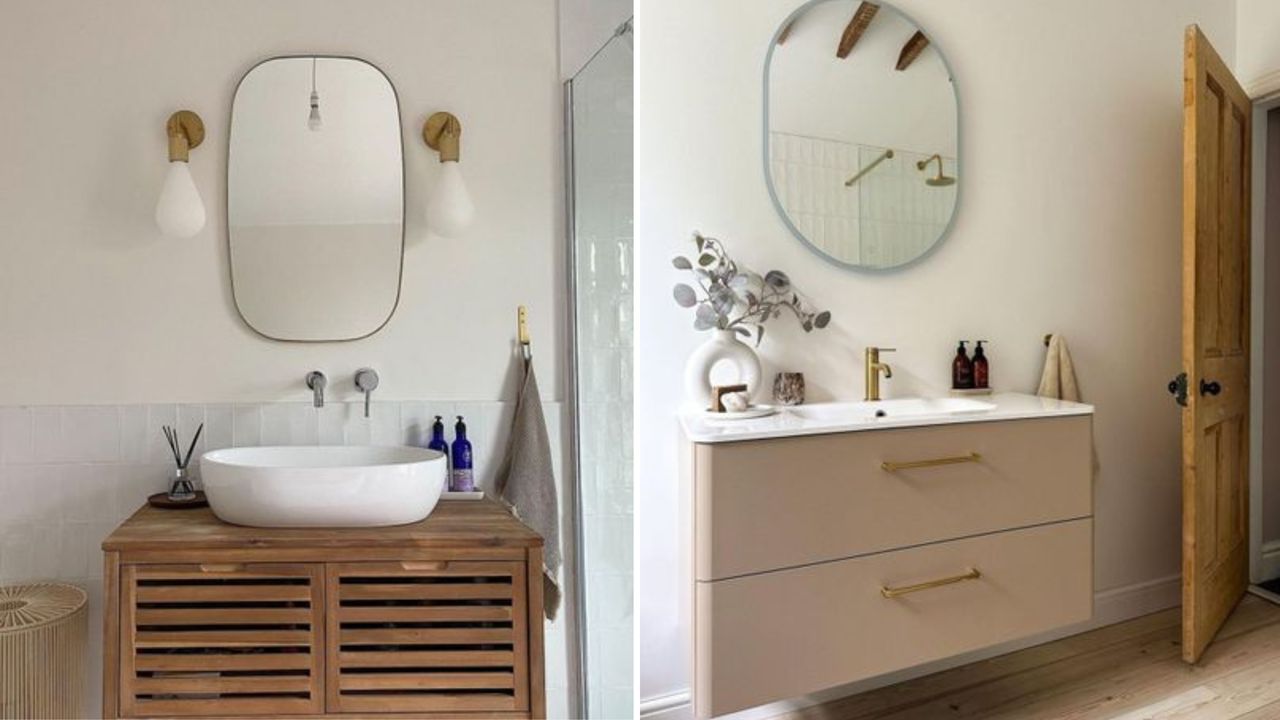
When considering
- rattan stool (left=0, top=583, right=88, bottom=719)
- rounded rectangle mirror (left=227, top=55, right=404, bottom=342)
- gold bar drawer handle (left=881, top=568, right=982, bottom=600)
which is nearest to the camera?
rattan stool (left=0, top=583, right=88, bottom=719)

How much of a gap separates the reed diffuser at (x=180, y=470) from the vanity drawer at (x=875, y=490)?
1081mm

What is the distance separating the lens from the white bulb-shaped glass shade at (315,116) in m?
1.86

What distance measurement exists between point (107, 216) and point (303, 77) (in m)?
0.52

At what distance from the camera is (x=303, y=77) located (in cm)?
186

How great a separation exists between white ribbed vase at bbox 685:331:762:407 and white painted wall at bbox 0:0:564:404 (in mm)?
340

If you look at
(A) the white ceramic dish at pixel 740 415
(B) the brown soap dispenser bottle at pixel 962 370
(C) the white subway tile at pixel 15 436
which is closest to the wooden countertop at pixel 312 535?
(C) the white subway tile at pixel 15 436

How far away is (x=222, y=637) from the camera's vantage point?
163 centimetres

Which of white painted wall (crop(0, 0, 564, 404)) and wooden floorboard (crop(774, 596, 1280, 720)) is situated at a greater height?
white painted wall (crop(0, 0, 564, 404))

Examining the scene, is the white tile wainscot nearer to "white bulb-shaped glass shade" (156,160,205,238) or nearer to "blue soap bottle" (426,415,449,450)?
"blue soap bottle" (426,415,449,450)

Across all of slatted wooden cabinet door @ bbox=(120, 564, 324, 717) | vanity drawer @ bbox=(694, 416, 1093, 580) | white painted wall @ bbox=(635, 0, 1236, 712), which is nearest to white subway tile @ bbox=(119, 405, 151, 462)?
slatted wooden cabinet door @ bbox=(120, 564, 324, 717)

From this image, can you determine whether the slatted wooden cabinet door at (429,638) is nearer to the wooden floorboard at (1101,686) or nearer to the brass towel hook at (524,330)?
the brass towel hook at (524,330)

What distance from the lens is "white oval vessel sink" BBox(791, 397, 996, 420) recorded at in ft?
6.78

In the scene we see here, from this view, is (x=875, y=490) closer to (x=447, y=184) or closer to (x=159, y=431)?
(x=447, y=184)

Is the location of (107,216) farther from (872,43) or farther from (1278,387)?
(1278,387)
